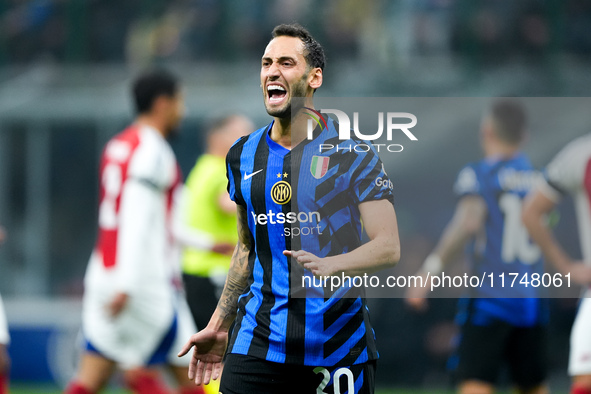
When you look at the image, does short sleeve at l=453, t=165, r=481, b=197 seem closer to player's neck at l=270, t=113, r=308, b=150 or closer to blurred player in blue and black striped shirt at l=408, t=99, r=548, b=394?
blurred player in blue and black striped shirt at l=408, t=99, r=548, b=394

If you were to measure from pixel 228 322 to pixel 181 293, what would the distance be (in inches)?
114

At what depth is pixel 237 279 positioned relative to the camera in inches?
154

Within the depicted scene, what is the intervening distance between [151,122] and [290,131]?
2.92m

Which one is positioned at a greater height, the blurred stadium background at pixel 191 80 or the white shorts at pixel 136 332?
the blurred stadium background at pixel 191 80

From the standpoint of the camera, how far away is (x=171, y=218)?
21.0ft

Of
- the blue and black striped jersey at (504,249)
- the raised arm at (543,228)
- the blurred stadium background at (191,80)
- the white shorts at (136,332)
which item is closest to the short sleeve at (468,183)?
the blue and black striped jersey at (504,249)

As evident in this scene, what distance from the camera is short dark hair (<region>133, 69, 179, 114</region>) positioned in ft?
21.1

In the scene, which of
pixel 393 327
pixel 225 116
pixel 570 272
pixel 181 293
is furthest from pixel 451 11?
pixel 570 272

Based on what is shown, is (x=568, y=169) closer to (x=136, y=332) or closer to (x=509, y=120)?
(x=509, y=120)

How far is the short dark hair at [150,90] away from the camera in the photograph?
254 inches

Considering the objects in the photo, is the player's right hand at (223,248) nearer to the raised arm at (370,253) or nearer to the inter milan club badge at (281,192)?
the inter milan club badge at (281,192)

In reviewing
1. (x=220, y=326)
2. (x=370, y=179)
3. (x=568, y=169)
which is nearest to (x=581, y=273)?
(x=568, y=169)

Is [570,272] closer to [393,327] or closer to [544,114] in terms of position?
[544,114]

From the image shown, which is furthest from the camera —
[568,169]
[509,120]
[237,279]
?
[509,120]
